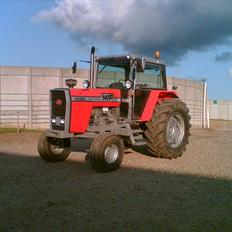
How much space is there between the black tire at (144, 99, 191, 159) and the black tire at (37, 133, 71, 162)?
195 cm

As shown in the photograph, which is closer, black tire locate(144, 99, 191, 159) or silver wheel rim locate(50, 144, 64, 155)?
silver wheel rim locate(50, 144, 64, 155)

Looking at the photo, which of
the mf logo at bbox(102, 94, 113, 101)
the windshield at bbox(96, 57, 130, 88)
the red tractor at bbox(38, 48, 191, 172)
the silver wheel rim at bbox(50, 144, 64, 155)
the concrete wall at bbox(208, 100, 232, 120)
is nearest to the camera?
the red tractor at bbox(38, 48, 191, 172)

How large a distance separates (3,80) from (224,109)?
1255 inches

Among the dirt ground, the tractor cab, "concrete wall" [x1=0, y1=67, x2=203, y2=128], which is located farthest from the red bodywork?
"concrete wall" [x1=0, y1=67, x2=203, y2=128]

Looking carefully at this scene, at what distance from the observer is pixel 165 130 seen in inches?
415

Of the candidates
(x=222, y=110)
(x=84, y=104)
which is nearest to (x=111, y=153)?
(x=84, y=104)

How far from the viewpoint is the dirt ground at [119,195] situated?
548cm

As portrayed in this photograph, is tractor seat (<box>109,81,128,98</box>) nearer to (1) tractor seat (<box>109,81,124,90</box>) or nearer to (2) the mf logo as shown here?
(1) tractor seat (<box>109,81,124,90</box>)

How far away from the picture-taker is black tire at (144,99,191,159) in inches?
→ 412

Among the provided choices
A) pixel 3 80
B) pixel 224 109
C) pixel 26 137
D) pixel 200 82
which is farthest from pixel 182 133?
pixel 224 109

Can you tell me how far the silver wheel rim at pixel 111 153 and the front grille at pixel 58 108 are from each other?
109 centimetres

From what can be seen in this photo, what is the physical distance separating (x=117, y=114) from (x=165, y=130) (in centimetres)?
124

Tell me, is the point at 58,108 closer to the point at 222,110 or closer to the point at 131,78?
the point at 131,78

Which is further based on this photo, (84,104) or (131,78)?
(131,78)
